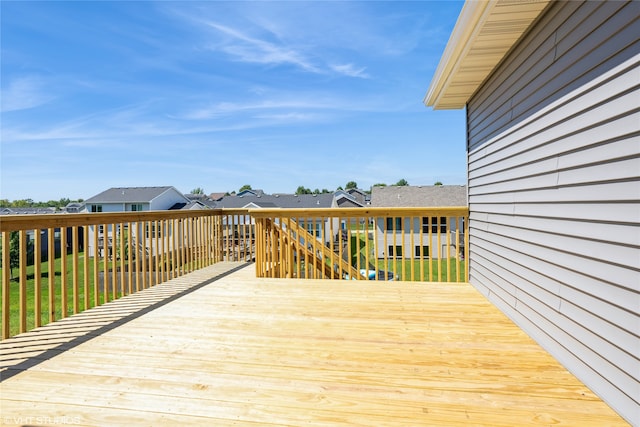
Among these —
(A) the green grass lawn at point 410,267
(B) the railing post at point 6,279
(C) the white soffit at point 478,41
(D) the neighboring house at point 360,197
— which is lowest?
(A) the green grass lawn at point 410,267

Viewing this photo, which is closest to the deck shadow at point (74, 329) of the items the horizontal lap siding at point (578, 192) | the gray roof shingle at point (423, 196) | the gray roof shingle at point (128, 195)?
the horizontal lap siding at point (578, 192)

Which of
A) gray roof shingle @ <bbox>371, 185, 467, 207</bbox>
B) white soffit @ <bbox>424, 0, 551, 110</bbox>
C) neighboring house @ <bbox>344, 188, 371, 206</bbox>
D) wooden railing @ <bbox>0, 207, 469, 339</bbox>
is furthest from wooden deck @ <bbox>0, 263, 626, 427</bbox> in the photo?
neighboring house @ <bbox>344, 188, 371, 206</bbox>

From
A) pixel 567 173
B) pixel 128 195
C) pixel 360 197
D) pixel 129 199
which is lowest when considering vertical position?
pixel 567 173

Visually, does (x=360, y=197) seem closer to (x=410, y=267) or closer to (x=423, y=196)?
(x=423, y=196)

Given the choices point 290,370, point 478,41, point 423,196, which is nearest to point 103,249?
point 290,370

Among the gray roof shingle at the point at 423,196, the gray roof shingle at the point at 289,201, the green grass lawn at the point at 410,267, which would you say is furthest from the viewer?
the gray roof shingle at the point at 289,201

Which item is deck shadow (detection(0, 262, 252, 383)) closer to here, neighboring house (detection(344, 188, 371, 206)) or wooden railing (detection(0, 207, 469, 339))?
wooden railing (detection(0, 207, 469, 339))

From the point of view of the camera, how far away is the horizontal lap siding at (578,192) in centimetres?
143

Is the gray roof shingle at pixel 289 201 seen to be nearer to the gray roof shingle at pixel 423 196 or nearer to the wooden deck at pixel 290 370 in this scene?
the gray roof shingle at pixel 423 196

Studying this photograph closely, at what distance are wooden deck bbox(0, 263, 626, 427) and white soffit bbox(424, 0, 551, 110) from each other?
232cm

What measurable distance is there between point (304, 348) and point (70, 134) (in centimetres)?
4387

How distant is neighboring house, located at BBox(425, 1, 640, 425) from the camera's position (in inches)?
56.6

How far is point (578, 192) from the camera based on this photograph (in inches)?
70.9

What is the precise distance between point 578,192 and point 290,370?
1.96 meters
